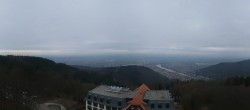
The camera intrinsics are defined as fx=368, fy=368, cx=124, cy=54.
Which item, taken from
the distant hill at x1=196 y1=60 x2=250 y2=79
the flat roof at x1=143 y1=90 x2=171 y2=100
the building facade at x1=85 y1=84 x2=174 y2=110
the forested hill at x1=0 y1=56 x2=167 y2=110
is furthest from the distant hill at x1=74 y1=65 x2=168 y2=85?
the flat roof at x1=143 y1=90 x2=171 y2=100

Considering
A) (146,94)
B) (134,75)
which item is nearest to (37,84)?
(146,94)

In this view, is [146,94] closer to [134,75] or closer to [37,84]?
[37,84]

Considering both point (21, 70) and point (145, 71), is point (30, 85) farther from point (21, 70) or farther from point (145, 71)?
point (145, 71)

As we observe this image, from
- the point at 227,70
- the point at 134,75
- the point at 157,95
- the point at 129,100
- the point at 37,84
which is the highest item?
the point at 157,95

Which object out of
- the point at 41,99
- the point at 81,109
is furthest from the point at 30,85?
the point at 81,109

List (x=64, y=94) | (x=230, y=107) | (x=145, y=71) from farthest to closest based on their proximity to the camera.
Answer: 1. (x=145, y=71)
2. (x=64, y=94)
3. (x=230, y=107)

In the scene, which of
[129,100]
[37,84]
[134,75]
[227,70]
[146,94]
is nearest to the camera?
[129,100]

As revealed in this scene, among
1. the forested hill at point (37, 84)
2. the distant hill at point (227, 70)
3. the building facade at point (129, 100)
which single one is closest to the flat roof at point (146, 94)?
the building facade at point (129, 100)

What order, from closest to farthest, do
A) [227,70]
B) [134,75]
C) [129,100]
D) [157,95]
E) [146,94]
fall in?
[129,100] < [157,95] < [146,94] < [134,75] < [227,70]
